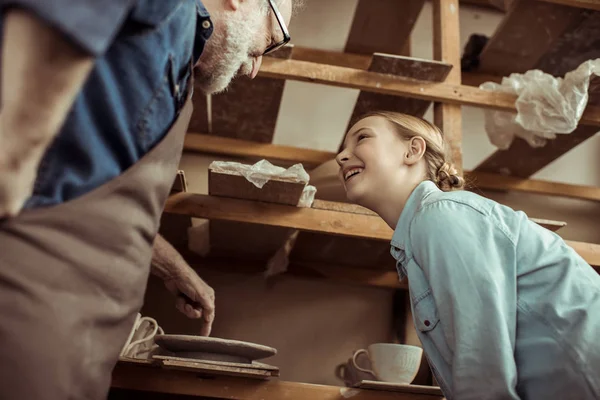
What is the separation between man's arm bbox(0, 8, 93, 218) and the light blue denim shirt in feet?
2.20

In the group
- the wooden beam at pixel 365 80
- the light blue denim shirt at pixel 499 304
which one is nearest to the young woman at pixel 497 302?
the light blue denim shirt at pixel 499 304

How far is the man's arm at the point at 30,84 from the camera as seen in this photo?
0.54 meters

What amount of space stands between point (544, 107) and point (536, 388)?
95cm

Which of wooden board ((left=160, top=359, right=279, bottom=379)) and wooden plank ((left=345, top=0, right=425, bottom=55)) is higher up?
wooden plank ((left=345, top=0, right=425, bottom=55))

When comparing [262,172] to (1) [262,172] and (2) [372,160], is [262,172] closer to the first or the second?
(1) [262,172]

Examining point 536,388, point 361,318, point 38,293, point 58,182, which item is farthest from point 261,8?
point 361,318

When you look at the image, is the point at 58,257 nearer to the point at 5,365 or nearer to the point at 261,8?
the point at 5,365

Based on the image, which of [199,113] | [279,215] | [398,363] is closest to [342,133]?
[199,113]

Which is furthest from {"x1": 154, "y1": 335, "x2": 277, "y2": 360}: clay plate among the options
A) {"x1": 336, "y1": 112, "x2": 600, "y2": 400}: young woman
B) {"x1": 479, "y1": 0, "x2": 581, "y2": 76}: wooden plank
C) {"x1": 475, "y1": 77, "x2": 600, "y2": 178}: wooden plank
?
{"x1": 479, "y1": 0, "x2": 581, "y2": 76}: wooden plank

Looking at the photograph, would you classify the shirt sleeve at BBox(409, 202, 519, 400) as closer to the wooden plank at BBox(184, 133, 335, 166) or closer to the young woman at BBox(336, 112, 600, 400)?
the young woman at BBox(336, 112, 600, 400)

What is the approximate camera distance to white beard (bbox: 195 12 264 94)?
1.15m

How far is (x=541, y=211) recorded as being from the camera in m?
2.43

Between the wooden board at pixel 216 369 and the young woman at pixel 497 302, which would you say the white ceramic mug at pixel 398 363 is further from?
the young woman at pixel 497 302

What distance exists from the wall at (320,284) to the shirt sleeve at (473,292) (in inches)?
48.9
